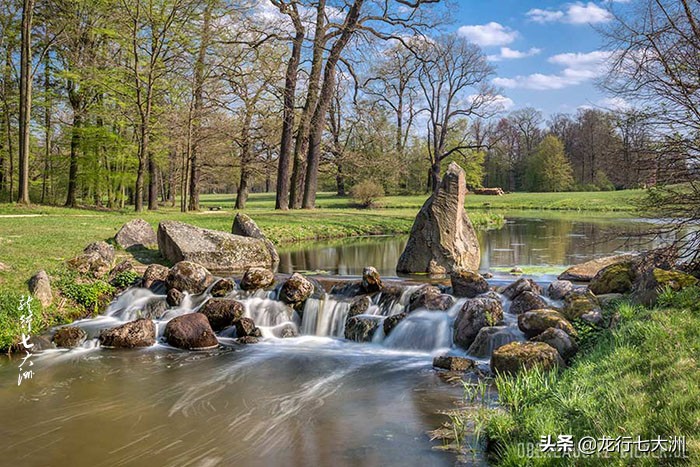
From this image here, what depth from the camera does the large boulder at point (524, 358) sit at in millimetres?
6672

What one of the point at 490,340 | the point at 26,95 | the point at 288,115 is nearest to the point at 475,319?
the point at 490,340

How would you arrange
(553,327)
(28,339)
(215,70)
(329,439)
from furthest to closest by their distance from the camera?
(215,70)
(28,339)
(553,327)
(329,439)

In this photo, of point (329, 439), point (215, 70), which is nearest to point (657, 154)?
point (329, 439)

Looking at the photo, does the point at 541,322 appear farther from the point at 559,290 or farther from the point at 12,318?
the point at 12,318

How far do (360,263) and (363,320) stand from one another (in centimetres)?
608

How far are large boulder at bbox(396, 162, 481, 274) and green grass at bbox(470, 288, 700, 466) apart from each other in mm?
7022

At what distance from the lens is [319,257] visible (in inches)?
680

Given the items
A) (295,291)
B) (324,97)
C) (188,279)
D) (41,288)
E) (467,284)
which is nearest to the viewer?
(41,288)

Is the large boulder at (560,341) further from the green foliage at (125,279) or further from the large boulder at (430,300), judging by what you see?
the green foliage at (125,279)

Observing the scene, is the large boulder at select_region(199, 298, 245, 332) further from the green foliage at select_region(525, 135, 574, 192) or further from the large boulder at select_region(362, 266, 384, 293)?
the green foliage at select_region(525, 135, 574, 192)

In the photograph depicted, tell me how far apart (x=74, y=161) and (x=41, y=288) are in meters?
20.1

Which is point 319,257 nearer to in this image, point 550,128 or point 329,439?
point 329,439

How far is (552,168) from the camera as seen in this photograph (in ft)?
219

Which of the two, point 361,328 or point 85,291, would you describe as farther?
point 85,291
